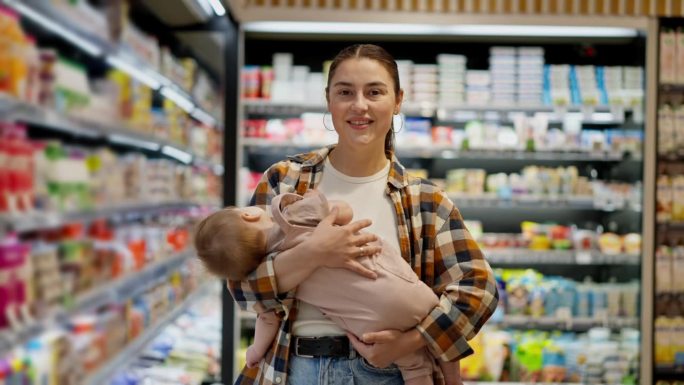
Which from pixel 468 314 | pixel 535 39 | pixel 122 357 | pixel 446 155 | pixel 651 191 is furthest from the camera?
pixel 535 39

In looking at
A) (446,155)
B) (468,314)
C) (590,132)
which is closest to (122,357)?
(468,314)

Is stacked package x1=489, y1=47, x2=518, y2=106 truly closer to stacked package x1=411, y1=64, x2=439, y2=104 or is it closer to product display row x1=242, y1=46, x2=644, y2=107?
product display row x1=242, y1=46, x2=644, y2=107

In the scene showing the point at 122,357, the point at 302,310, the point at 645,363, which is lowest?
the point at 645,363

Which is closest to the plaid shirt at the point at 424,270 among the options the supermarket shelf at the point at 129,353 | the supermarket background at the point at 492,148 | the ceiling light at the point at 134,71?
the supermarket shelf at the point at 129,353

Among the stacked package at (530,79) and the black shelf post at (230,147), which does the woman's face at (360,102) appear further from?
the stacked package at (530,79)

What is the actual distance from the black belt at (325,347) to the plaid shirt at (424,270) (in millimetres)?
37

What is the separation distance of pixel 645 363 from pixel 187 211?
117 inches

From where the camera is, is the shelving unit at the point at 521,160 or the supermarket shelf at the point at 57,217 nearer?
the supermarket shelf at the point at 57,217

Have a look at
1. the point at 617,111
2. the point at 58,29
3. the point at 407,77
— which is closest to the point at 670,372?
the point at 617,111

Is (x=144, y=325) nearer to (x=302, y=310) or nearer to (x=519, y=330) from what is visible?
(x=302, y=310)

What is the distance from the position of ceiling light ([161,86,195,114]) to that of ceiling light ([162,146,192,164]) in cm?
27

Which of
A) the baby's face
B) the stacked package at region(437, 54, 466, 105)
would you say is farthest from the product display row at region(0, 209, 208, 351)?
the stacked package at region(437, 54, 466, 105)

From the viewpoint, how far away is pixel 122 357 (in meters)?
2.94

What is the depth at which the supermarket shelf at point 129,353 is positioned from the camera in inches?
104
